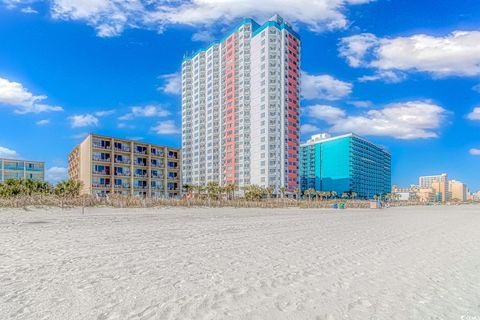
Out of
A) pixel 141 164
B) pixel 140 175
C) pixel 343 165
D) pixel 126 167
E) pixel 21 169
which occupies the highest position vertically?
pixel 343 165

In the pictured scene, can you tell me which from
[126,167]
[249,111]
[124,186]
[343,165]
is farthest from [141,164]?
[343,165]

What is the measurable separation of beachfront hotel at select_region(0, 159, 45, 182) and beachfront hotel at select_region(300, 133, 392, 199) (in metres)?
101

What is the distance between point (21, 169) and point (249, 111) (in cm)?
6422

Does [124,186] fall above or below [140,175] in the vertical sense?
below

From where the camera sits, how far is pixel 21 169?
298 feet

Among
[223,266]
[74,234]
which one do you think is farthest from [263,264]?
[74,234]

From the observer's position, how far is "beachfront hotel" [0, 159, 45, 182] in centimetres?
8788

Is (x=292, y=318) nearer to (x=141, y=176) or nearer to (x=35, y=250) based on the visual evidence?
(x=35, y=250)

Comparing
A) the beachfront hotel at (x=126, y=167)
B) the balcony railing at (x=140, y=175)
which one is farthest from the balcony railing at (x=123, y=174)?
the balcony railing at (x=140, y=175)

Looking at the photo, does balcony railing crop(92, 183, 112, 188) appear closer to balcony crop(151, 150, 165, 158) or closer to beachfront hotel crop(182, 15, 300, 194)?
balcony crop(151, 150, 165, 158)

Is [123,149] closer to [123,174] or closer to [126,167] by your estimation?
[126,167]

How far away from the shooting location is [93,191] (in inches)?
2516

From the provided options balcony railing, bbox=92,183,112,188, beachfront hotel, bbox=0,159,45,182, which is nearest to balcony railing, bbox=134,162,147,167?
balcony railing, bbox=92,183,112,188

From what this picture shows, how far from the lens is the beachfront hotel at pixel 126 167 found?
65250mm
